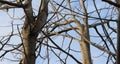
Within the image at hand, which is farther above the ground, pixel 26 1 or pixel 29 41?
pixel 26 1

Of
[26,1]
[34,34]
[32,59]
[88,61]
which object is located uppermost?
[26,1]

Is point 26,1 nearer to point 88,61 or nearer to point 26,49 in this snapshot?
point 26,49

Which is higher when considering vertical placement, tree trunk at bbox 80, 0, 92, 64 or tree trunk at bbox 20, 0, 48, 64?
tree trunk at bbox 20, 0, 48, 64

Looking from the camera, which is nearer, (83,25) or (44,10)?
(44,10)

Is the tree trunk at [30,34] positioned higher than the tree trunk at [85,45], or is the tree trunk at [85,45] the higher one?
the tree trunk at [30,34]

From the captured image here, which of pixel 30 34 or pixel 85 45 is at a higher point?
pixel 30 34

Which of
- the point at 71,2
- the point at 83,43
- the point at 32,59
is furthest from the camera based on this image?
the point at 71,2

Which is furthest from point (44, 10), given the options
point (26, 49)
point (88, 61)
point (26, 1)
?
point (88, 61)

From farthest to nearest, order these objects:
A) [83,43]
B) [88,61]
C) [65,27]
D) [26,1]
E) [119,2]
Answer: [65,27]
[83,43]
[88,61]
[26,1]
[119,2]

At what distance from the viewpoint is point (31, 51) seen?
7.99ft

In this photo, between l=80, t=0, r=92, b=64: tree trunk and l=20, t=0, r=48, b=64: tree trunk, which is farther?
l=80, t=0, r=92, b=64: tree trunk

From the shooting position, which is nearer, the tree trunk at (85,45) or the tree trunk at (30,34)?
the tree trunk at (30,34)

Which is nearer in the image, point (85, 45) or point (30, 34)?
point (30, 34)

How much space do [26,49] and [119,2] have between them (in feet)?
3.29
